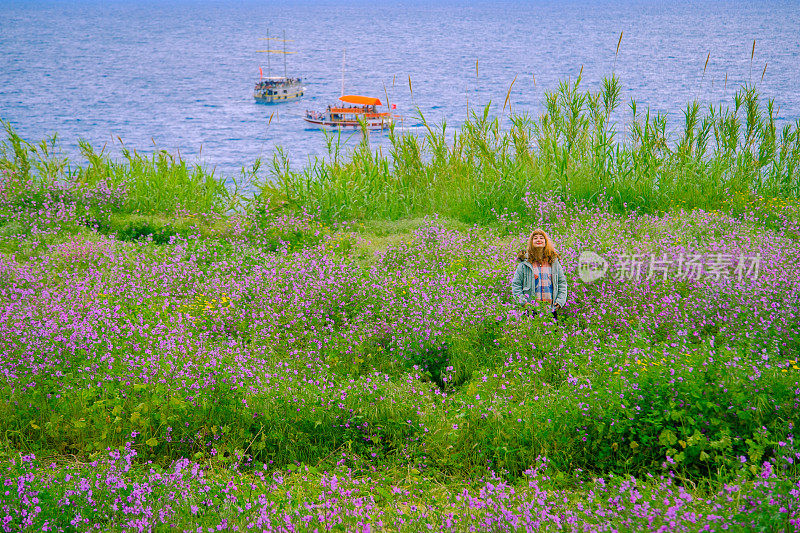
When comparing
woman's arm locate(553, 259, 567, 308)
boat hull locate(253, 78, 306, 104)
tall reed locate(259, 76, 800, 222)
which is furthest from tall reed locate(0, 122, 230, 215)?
boat hull locate(253, 78, 306, 104)

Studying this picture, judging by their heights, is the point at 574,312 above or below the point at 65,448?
above

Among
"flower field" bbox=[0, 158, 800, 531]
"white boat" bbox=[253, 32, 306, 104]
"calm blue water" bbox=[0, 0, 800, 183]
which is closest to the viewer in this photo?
"flower field" bbox=[0, 158, 800, 531]

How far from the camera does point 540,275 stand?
6.16 metres

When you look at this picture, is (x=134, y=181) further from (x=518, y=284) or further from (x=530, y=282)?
(x=530, y=282)

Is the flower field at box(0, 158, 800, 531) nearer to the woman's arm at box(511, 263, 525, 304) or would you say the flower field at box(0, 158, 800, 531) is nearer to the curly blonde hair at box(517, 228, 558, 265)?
the woman's arm at box(511, 263, 525, 304)

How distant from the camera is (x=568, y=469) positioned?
4.10 metres

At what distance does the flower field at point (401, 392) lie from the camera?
132 inches

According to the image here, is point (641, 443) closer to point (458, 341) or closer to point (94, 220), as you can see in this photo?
point (458, 341)

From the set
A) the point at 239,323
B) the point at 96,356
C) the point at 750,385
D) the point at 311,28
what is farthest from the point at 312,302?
the point at 311,28

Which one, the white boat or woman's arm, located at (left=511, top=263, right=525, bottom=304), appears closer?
woman's arm, located at (left=511, top=263, right=525, bottom=304)

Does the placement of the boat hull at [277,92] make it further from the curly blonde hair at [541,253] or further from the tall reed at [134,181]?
the curly blonde hair at [541,253]

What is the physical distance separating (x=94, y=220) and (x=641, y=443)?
28.4 ft

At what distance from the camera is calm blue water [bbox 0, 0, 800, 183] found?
37.8m

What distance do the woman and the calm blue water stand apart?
10.7 metres
